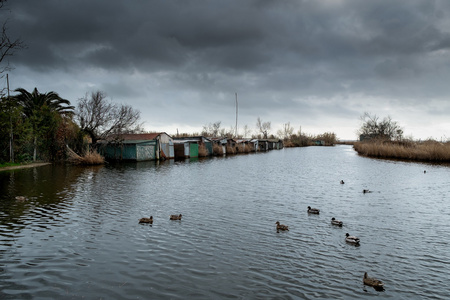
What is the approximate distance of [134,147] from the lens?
42094 millimetres

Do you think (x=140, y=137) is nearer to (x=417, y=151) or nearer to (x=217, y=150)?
(x=217, y=150)

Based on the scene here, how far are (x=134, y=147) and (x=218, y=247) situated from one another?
3530 centimetres

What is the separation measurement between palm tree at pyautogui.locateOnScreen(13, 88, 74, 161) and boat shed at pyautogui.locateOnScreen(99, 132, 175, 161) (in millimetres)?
7428

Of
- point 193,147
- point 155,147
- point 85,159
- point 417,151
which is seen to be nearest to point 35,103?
point 85,159

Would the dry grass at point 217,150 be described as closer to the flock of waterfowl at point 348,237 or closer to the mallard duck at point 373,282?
the flock of waterfowl at point 348,237

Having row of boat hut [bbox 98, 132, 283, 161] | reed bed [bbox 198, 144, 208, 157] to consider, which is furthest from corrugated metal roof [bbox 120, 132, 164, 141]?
reed bed [bbox 198, 144, 208, 157]

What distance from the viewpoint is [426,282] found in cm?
726

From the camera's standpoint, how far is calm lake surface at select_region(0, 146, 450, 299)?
678cm

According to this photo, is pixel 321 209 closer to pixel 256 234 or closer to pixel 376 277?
pixel 256 234

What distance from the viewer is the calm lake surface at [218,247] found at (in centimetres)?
678

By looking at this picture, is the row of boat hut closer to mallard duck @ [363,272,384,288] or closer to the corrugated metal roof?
the corrugated metal roof

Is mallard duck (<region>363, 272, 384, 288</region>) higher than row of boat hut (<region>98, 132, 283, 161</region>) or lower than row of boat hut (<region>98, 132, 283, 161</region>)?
lower

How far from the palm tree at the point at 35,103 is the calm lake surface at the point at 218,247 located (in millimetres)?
21208

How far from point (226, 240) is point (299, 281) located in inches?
129
